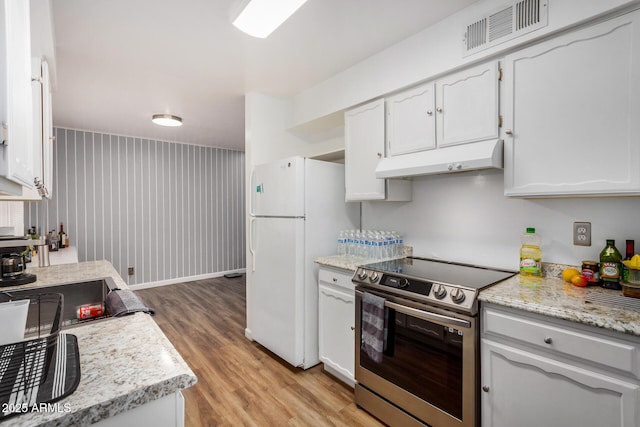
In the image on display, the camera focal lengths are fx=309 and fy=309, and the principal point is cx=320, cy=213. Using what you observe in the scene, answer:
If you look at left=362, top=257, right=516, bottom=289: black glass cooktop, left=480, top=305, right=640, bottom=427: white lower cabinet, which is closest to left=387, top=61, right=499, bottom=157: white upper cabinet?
left=362, top=257, right=516, bottom=289: black glass cooktop

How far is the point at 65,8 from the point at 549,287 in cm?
304

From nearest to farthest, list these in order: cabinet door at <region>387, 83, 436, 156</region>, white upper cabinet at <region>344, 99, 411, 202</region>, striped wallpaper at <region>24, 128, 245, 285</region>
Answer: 1. cabinet door at <region>387, 83, 436, 156</region>
2. white upper cabinet at <region>344, 99, 411, 202</region>
3. striped wallpaper at <region>24, 128, 245, 285</region>

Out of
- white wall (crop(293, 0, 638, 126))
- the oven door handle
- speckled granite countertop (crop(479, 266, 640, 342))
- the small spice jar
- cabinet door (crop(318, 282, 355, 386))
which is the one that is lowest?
cabinet door (crop(318, 282, 355, 386))

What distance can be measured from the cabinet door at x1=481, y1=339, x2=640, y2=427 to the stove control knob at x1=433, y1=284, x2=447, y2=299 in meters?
0.28

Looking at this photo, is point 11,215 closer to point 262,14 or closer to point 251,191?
point 251,191

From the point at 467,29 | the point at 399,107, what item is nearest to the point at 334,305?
the point at 399,107

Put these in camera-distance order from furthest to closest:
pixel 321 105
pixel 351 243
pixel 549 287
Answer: pixel 321 105 → pixel 351 243 → pixel 549 287

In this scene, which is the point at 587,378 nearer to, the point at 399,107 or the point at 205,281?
the point at 399,107

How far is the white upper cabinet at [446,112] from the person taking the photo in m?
1.75

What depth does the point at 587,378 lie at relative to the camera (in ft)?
3.99

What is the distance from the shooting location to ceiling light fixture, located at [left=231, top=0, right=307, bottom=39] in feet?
5.20

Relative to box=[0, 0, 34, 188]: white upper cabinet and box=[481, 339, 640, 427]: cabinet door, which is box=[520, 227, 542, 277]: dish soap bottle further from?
box=[0, 0, 34, 188]: white upper cabinet

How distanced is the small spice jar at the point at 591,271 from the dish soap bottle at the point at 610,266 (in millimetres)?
31

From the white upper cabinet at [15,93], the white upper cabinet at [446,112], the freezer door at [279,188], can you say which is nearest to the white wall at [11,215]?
the freezer door at [279,188]
